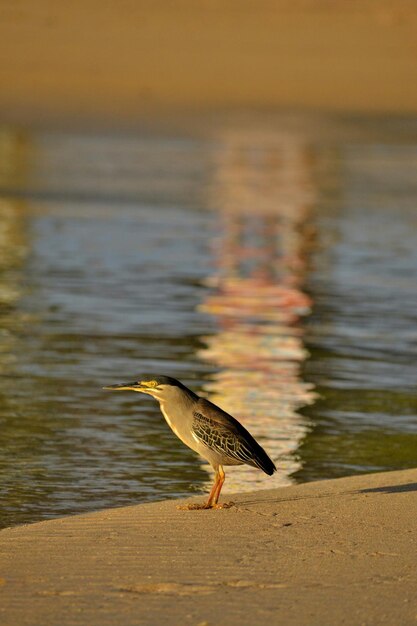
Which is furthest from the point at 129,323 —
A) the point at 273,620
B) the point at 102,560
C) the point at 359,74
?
the point at 359,74

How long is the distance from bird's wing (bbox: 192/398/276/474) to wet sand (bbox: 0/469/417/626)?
11.1 inches

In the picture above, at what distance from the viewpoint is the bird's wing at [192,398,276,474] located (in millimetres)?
7727

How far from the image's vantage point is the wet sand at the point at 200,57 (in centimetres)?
3784

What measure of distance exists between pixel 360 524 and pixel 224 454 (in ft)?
2.44

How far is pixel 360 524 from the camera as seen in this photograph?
7570mm

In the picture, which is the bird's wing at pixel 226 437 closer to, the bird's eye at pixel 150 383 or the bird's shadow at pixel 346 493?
the bird's eye at pixel 150 383

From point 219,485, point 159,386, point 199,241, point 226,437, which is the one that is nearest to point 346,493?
point 219,485

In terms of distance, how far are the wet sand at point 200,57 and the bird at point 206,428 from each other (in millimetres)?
26690

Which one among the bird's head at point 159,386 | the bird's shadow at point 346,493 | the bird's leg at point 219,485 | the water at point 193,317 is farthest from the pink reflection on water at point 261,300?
the bird's head at point 159,386

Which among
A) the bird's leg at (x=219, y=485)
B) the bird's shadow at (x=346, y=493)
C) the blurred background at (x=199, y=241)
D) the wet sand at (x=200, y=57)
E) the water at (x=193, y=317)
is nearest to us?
the bird's leg at (x=219, y=485)

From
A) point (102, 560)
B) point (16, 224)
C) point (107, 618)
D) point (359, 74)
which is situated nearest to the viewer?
point (107, 618)

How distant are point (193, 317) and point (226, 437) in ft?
22.3

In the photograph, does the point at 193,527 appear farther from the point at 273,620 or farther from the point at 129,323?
the point at 129,323

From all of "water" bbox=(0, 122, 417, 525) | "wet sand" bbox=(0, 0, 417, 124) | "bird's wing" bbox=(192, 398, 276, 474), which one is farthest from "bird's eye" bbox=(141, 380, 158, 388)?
"wet sand" bbox=(0, 0, 417, 124)
